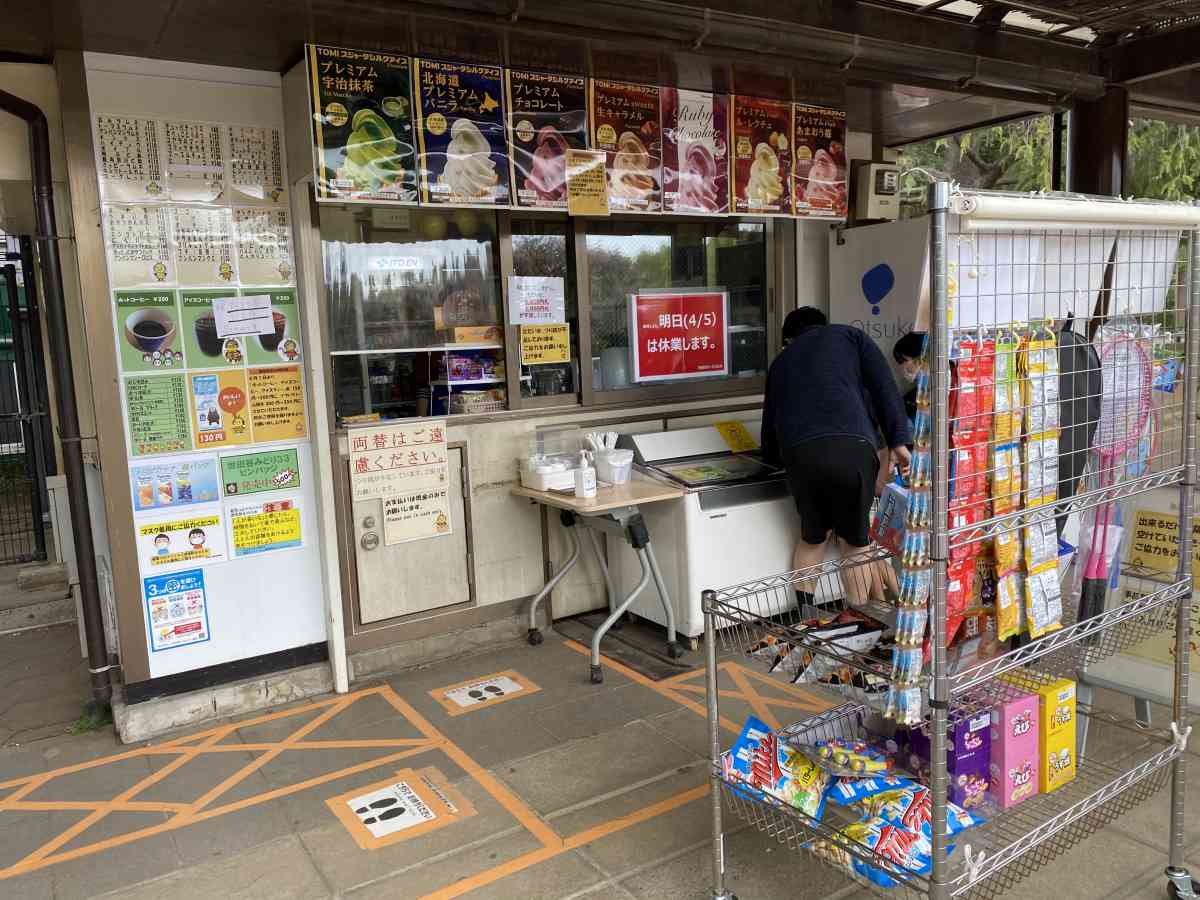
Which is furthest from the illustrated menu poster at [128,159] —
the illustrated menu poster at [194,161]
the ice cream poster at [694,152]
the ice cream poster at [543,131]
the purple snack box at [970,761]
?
the purple snack box at [970,761]

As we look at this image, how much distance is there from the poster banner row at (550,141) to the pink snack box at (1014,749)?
3.19 meters

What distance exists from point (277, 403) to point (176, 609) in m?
1.06

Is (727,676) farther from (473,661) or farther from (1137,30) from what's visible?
(1137,30)

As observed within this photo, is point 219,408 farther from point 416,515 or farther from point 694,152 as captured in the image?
point 694,152

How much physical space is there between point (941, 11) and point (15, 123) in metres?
4.56

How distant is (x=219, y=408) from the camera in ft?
13.7

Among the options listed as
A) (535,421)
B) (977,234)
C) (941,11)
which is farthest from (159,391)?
(941,11)

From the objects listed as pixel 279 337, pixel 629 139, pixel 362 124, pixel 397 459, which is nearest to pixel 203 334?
pixel 279 337

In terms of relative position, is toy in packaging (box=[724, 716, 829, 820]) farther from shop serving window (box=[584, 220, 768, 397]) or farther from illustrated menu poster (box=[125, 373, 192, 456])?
shop serving window (box=[584, 220, 768, 397])

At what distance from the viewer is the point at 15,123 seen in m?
4.02

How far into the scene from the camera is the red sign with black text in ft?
A: 17.8

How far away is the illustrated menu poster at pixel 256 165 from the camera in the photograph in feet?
13.6

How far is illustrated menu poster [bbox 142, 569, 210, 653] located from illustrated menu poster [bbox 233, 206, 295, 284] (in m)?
1.43

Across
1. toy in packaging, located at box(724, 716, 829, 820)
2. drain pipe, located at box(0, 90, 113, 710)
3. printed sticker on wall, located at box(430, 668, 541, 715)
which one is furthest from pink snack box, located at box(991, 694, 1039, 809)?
drain pipe, located at box(0, 90, 113, 710)
